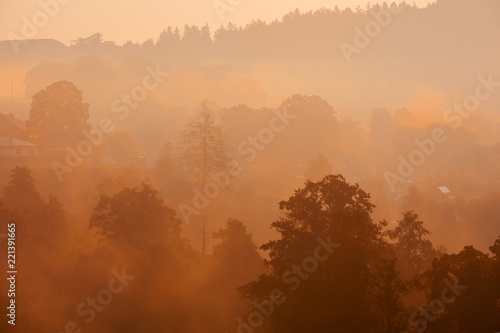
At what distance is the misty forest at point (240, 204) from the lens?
1650 cm

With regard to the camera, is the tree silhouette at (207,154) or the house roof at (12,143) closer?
the tree silhouette at (207,154)

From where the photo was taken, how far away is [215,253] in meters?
24.5

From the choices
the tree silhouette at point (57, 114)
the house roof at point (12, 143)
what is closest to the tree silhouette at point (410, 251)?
the house roof at point (12, 143)

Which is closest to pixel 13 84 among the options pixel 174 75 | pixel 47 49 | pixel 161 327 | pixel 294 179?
pixel 47 49

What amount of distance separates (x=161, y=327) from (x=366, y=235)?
7.95 metres

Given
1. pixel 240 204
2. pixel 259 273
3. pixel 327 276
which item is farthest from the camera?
pixel 240 204

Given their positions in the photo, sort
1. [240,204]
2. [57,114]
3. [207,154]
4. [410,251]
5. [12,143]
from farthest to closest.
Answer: [57,114] → [12,143] → [207,154] → [240,204] → [410,251]

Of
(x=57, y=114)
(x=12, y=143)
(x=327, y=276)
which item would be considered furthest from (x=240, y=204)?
(x=327, y=276)

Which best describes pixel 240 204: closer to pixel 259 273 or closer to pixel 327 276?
pixel 259 273

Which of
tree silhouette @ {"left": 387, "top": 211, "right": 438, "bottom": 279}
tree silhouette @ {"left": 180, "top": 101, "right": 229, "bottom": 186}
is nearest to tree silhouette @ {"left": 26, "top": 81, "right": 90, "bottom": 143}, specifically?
tree silhouette @ {"left": 180, "top": 101, "right": 229, "bottom": 186}

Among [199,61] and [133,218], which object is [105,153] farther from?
[199,61]

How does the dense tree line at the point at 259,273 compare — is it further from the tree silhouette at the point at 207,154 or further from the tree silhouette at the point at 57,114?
the tree silhouette at the point at 57,114

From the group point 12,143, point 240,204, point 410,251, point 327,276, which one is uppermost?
point 12,143

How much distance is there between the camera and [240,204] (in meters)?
42.4
